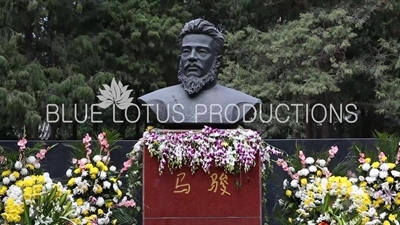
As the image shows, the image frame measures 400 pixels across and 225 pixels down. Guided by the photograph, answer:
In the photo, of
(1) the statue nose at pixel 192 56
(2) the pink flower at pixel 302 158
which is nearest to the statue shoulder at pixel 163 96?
(1) the statue nose at pixel 192 56

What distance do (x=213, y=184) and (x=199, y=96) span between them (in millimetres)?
745

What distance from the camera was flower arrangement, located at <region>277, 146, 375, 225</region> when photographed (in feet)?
13.7

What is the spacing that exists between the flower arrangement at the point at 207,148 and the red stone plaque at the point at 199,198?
0.20ft

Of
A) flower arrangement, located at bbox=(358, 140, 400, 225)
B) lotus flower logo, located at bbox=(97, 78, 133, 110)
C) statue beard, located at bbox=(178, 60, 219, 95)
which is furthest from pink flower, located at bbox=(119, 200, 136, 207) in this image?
lotus flower logo, located at bbox=(97, 78, 133, 110)

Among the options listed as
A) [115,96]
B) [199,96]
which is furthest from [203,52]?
[115,96]

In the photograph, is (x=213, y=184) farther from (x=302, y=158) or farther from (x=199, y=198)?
(x=302, y=158)

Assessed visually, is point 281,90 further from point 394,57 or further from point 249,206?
point 249,206

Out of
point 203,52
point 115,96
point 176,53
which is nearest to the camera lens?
point 203,52

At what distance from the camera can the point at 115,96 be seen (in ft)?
36.7

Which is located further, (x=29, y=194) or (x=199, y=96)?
(x=199, y=96)

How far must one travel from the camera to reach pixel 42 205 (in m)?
3.85

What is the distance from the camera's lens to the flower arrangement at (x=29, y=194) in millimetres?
3801

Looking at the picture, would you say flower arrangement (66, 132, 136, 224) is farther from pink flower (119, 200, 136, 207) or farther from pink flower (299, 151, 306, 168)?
pink flower (299, 151, 306, 168)

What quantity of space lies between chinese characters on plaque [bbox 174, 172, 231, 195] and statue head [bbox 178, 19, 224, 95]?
0.71 meters
